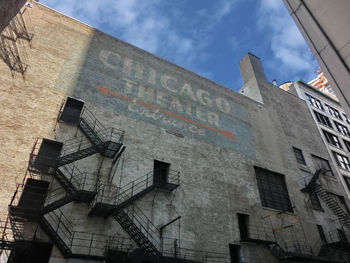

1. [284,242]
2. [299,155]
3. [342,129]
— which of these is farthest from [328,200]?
[342,129]

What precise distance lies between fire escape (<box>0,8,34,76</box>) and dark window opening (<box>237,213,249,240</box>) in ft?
61.9

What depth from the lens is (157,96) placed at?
23.8 m

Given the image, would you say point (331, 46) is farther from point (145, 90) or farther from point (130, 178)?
point (145, 90)

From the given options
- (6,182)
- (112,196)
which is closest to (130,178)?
(112,196)

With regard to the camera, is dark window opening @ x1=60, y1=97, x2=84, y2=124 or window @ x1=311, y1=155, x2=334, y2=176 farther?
window @ x1=311, y1=155, x2=334, y2=176

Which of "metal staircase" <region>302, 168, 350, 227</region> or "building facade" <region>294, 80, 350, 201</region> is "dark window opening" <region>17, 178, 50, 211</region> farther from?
"building facade" <region>294, 80, 350, 201</region>

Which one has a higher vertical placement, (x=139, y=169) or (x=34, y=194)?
(x=139, y=169)

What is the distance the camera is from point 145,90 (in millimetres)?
23391

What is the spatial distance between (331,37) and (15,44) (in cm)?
2037

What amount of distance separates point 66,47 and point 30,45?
8.44ft

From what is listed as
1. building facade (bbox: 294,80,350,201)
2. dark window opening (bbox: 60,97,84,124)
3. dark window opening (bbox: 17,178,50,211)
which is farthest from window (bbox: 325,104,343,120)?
dark window opening (bbox: 17,178,50,211)

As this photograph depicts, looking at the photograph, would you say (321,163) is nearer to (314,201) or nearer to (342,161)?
(342,161)

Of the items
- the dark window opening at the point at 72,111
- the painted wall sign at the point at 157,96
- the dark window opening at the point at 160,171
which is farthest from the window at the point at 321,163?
the dark window opening at the point at 72,111

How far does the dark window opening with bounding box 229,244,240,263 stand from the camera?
19.4m
